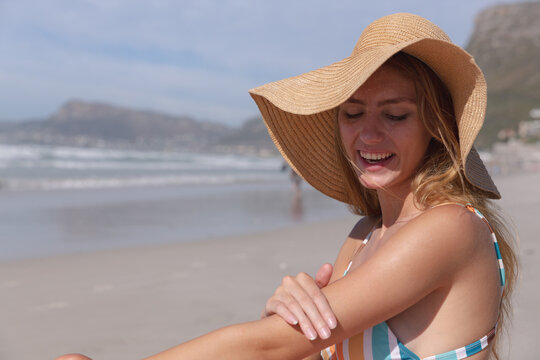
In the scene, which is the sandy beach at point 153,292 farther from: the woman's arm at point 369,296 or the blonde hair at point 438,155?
the woman's arm at point 369,296

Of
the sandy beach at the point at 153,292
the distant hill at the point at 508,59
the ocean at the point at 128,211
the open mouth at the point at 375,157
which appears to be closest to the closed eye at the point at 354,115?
the open mouth at the point at 375,157

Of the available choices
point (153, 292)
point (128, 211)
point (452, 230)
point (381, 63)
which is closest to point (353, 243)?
point (452, 230)

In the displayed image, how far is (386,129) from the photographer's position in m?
1.62

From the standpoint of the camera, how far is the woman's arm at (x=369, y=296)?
52.9 inches

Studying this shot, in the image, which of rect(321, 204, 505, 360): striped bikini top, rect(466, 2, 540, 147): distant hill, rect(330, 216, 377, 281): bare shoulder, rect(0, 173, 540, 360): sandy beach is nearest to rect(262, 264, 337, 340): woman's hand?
rect(321, 204, 505, 360): striped bikini top

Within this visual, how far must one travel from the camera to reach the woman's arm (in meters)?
1.34

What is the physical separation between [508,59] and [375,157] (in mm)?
127668

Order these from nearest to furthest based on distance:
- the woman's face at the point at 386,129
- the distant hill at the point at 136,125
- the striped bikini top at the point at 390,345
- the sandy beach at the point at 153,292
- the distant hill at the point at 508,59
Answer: the striped bikini top at the point at 390,345, the woman's face at the point at 386,129, the sandy beach at the point at 153,292, the distant hill at the point at 508,59, the distant hill at the point at 136,125

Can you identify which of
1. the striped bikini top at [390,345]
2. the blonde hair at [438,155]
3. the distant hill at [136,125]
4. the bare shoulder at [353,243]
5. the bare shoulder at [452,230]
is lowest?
the striped bikini top at [390,345]

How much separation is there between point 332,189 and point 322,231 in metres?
6.46

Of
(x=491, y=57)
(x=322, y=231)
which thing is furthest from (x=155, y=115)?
(x=322, y=231)

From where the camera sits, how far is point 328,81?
1730 mm

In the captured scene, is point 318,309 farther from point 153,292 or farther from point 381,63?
point 153,292

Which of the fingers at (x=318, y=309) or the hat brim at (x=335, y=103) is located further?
the hat brim at (x=335, y=103)
